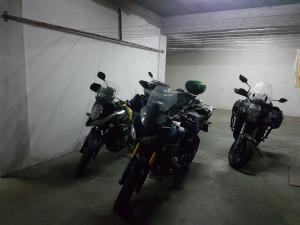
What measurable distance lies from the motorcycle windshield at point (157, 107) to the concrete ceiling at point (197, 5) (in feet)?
9.08

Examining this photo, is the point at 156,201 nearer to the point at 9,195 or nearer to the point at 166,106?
the point at 166,106

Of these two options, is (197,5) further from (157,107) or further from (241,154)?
(157,107)

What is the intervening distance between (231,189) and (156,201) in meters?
0.92

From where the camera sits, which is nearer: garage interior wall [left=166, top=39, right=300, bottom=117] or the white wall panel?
the white wall panel

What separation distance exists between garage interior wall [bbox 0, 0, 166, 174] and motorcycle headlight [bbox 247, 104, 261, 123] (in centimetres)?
237

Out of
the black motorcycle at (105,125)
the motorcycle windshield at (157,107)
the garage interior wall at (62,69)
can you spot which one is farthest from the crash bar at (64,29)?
the motorcycle windshield at (157,107)

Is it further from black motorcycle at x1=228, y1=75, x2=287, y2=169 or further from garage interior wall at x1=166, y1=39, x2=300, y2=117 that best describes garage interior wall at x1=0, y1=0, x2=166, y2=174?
garage interior wall at x1=166, y1=39, x2=300, y2=117

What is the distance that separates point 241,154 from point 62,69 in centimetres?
278

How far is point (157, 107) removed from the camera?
6.78 ft

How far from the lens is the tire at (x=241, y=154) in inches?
122

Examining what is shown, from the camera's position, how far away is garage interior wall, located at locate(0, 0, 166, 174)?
110 inches

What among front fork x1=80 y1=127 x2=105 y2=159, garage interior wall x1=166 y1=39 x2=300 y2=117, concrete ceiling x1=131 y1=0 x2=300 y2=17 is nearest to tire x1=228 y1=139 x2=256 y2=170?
front fork x1=80 y1=127 x2=105 y2=159

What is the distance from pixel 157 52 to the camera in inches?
225

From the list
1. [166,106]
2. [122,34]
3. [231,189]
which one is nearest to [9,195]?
[166,106]
